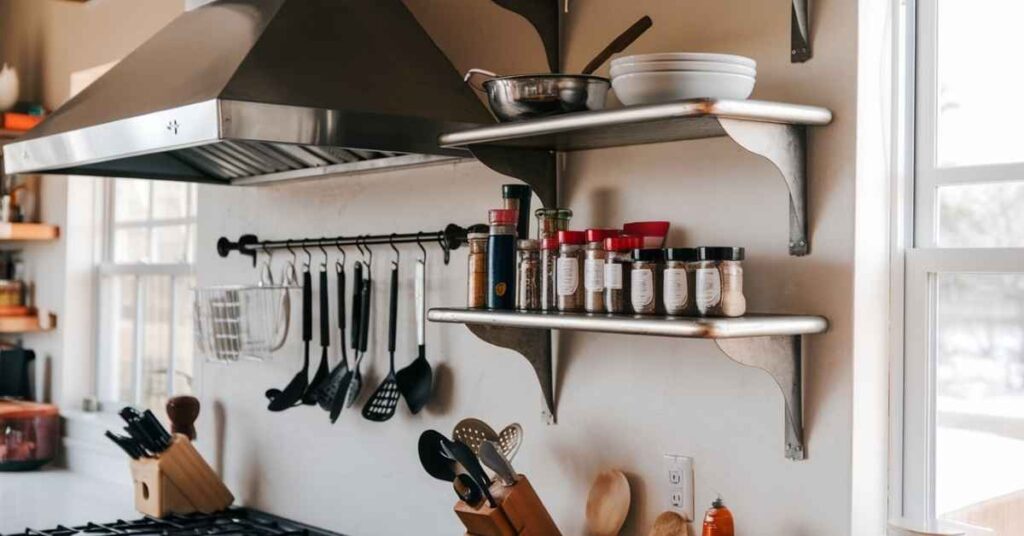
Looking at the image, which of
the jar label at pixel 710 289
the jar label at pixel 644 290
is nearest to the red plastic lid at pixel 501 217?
the jar label at pixel 644 290

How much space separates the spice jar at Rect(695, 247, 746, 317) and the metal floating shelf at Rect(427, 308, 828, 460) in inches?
1.4

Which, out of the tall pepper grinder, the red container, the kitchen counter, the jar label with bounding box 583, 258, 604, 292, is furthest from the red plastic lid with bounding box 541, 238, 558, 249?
the red container

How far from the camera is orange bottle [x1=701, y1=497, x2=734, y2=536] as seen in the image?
69.8 inches

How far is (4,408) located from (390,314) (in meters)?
2.11

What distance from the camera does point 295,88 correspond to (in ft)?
6.77

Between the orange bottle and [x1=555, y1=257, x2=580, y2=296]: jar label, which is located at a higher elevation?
[x1=555, y1=257, x2=580, y2=296]: jar label

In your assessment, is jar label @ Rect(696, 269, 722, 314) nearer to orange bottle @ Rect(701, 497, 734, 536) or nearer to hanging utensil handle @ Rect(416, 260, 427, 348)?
orange bottle @ Rect(701, 497, 734, 536)

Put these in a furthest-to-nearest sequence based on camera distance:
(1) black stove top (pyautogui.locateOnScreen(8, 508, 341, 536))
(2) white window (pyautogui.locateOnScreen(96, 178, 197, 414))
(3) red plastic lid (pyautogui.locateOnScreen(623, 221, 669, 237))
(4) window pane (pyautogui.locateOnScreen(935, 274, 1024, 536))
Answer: (2) white window (pyautogui.locateOnScreen(96, 178, 197, 414)) < (1) black stove top (pyautogui.locateOnScreen(8, 508, 341, 536)) < (3) red plastic lid (pyautogui.locateOnScreen(623, 221, 669, 237)) < (4) window pane (pyautogui.locateOnScreen(935, 274, 1024, 536))

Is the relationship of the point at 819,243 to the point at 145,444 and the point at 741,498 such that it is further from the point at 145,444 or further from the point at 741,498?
the point at 145,444

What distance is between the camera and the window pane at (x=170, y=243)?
12.5 ft

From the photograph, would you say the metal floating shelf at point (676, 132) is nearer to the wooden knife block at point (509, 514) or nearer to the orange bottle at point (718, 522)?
the orange bottle at point (718, 522)

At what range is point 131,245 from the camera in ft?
13.4

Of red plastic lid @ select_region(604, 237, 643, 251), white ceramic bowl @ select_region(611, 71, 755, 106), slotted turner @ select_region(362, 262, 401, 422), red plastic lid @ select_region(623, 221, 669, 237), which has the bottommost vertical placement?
slotted turner @ select_region(362, 262, 401, 422)

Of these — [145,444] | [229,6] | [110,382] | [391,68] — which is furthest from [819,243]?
[110,382]
